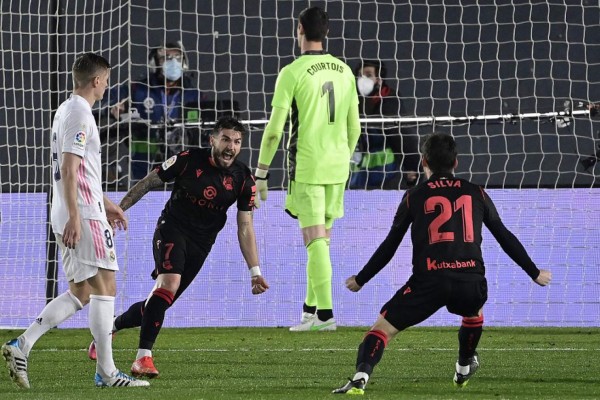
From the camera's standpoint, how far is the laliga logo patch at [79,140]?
5.89m

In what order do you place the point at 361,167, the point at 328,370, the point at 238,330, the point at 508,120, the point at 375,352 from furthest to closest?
1. the point at 508,120
2. the point at 361,167
3. the point at 238,330
4. the point at 328,370
5. the point at 375,352

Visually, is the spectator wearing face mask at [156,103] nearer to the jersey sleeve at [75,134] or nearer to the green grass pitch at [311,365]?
the green grass pitch at [311,365]

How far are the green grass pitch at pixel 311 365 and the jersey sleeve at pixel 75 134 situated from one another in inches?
42.2

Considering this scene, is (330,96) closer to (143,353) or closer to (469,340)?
(143,353)

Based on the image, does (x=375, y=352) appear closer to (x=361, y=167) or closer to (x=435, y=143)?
(x=435, y=143)

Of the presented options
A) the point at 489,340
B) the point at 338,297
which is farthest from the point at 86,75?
the point at 338,297

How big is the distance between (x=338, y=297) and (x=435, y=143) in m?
4.58

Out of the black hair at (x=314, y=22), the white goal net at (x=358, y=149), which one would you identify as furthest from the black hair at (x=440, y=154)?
the white goal net at (x=358, y=149)

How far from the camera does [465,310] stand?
5.94m

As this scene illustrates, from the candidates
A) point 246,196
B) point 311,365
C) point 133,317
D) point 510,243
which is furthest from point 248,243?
point 510,243

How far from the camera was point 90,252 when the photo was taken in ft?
19.5

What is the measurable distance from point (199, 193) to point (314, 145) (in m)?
2.34

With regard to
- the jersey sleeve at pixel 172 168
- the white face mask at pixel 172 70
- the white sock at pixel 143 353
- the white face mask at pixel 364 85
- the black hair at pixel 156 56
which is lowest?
the white sock at pixel 143 353

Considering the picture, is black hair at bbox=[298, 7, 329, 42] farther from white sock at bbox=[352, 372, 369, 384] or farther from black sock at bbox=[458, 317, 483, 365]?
white sock at bbox=[352, 372, 369, 384]
